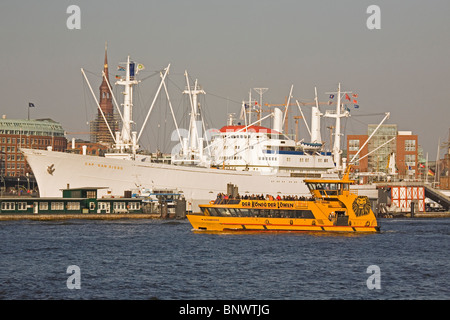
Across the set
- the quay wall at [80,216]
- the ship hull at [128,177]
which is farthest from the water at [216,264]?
the ship hull at [128,177]

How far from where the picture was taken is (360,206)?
80250 mm

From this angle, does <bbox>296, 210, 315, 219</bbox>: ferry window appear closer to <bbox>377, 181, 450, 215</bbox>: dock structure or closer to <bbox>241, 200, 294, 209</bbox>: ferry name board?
<bbox>241, 200, 294, 209</bbox>: ferry name board

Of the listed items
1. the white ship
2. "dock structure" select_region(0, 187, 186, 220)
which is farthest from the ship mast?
"dock structure" select_region(0, 187, 186, 220)

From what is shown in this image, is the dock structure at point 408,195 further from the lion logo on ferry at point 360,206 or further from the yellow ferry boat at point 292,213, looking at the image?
the yellow ferry boat at point 292,213

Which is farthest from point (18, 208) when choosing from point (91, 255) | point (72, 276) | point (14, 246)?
point (72, 276)

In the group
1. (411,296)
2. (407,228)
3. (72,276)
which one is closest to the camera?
(411,296)

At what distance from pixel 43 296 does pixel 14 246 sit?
2400cm

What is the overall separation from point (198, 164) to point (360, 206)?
5501 centimetres

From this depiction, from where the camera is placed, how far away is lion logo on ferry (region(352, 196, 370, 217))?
262 feet

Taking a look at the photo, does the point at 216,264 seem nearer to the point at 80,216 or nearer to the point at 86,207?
the point at 80,216

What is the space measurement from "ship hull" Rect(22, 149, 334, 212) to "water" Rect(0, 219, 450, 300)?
3071 centimetres
